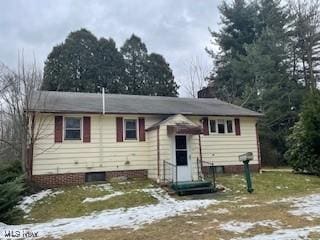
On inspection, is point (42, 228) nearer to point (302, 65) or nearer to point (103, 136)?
point (103, 136)

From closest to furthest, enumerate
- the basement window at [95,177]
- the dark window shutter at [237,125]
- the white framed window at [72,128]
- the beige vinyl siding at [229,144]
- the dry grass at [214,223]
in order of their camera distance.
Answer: the dry grass at [214,223] → the white framed window at [72,128] → the basement window at [95,177] → the beige vinyl siding at [229,144] → the dark window shutter at [237,125]

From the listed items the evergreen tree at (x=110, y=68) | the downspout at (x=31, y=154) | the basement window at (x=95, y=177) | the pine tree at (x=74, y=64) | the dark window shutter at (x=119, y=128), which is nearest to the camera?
the downspout at (x=31, y=154)

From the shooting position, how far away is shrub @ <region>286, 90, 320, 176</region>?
16.8 m

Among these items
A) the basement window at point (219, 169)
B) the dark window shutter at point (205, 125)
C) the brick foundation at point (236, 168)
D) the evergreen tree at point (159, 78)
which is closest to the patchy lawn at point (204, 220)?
the basement window at point (219, 169)

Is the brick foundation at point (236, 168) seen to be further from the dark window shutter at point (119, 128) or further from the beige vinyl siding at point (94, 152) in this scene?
the dark window shutter at point (119, 128)

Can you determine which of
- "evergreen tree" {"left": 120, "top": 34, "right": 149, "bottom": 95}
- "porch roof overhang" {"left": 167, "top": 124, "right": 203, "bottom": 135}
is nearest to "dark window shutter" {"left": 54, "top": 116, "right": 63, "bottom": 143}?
"porch roof overhang" {"left": 167, "top": 124, "right": 203, "bottom": 135}

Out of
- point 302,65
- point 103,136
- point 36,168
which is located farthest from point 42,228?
point 302,65

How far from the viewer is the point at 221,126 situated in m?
18.4

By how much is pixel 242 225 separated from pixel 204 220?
1064 mm

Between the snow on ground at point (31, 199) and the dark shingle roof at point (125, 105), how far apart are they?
3.57 m

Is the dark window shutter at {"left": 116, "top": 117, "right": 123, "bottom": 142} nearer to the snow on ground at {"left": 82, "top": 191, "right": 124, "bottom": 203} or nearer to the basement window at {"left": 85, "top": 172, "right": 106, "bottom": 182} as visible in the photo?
the basement window at {"left": 85, "top": 172, "right": 106, "bottom": 182}

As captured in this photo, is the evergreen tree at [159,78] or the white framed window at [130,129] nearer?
the white framed window at [130,129]

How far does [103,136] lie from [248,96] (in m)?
18.2

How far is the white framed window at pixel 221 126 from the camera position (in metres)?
18.2
